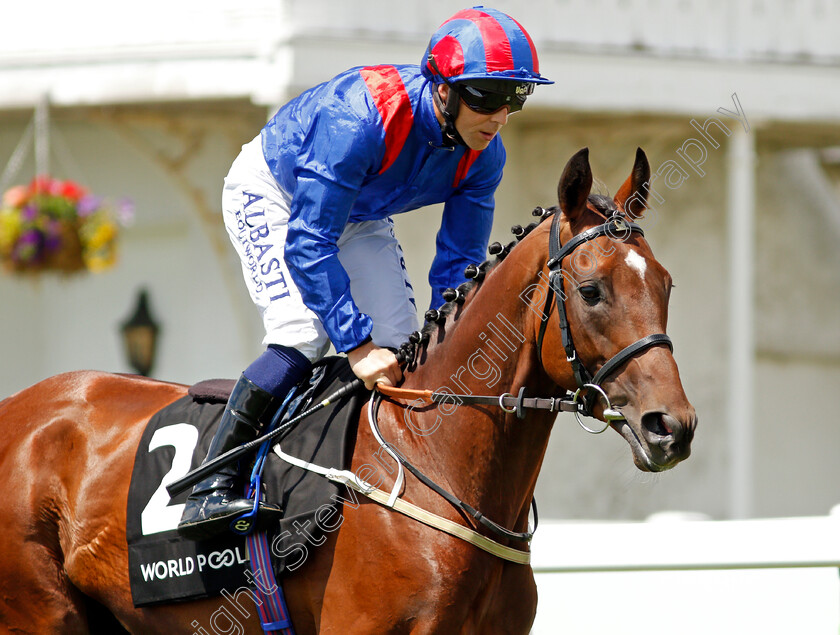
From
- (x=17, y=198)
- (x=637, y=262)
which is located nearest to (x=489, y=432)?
(x=637, y=262)

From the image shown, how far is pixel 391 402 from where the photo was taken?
113 inches

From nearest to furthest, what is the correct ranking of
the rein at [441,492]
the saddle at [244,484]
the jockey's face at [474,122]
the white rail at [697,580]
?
the rein at [441,492]
the saddle at [244,484]
the jockey's face at [474,122]
the white rail at [697,580]

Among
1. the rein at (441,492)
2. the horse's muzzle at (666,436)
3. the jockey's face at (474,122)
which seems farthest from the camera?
the jockey's face at (474,122)

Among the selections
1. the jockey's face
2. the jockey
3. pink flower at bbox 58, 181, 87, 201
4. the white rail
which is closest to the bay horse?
the jockey

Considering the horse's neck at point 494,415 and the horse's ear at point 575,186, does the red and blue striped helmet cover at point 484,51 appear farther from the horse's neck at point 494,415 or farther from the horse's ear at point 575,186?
the horse's neck at point 494,415

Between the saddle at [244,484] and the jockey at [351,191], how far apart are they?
0.07 meters

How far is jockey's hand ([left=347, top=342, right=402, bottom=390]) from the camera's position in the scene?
9.16 feet

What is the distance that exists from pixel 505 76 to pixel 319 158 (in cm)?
55

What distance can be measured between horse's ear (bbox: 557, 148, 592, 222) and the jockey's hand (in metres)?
0.63

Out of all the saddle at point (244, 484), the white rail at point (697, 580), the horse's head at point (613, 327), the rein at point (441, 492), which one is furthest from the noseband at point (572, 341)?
the white rail at point (697, 580)

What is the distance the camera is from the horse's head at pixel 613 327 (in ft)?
7.68

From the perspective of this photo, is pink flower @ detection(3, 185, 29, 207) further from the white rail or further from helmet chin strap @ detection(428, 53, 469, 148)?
helmet chin strap @ detection(428, 53, 469, 148)

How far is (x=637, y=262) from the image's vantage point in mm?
2461

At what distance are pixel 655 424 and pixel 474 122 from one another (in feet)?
3.34
